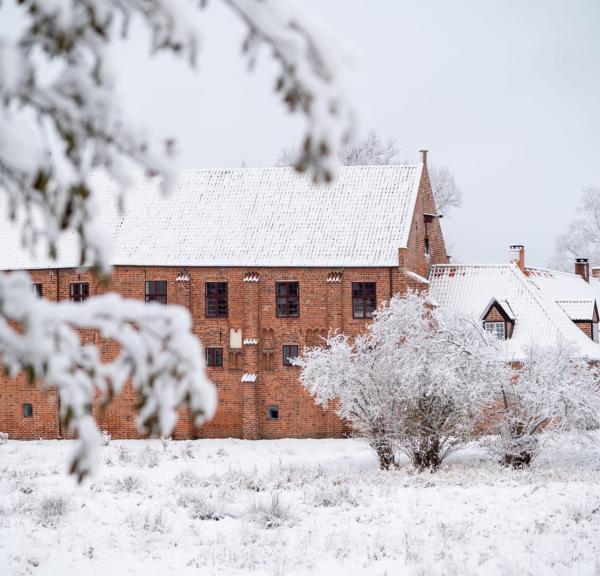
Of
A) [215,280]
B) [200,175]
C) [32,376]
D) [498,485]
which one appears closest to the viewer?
[32,376]

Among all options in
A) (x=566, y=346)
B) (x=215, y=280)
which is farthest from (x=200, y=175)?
(x=566, y=346)

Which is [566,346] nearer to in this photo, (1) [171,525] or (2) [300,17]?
(1) [171,525]

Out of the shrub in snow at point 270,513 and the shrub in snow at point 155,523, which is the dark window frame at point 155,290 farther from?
the shrub in snow at point 155,523

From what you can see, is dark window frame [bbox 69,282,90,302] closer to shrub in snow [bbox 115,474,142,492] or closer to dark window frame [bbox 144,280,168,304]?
dark window frame [bbox 144,280,168,304]

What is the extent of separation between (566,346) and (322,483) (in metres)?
10.5

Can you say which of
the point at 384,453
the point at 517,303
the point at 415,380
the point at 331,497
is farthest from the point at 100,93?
the point at 517,303

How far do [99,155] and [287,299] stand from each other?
30.1m

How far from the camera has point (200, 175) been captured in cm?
3891

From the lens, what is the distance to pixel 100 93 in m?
4.19

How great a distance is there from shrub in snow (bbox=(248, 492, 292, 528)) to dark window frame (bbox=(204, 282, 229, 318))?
19.2 metres

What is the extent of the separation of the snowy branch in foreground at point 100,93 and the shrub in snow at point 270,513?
451 inches

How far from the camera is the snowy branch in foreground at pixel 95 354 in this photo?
12.8 feet

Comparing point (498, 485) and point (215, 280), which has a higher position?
point (215, 280)

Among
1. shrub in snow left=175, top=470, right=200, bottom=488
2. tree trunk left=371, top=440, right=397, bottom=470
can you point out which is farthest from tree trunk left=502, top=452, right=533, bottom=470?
shrub in snow left=175, top=470, right=200, bottom=488
